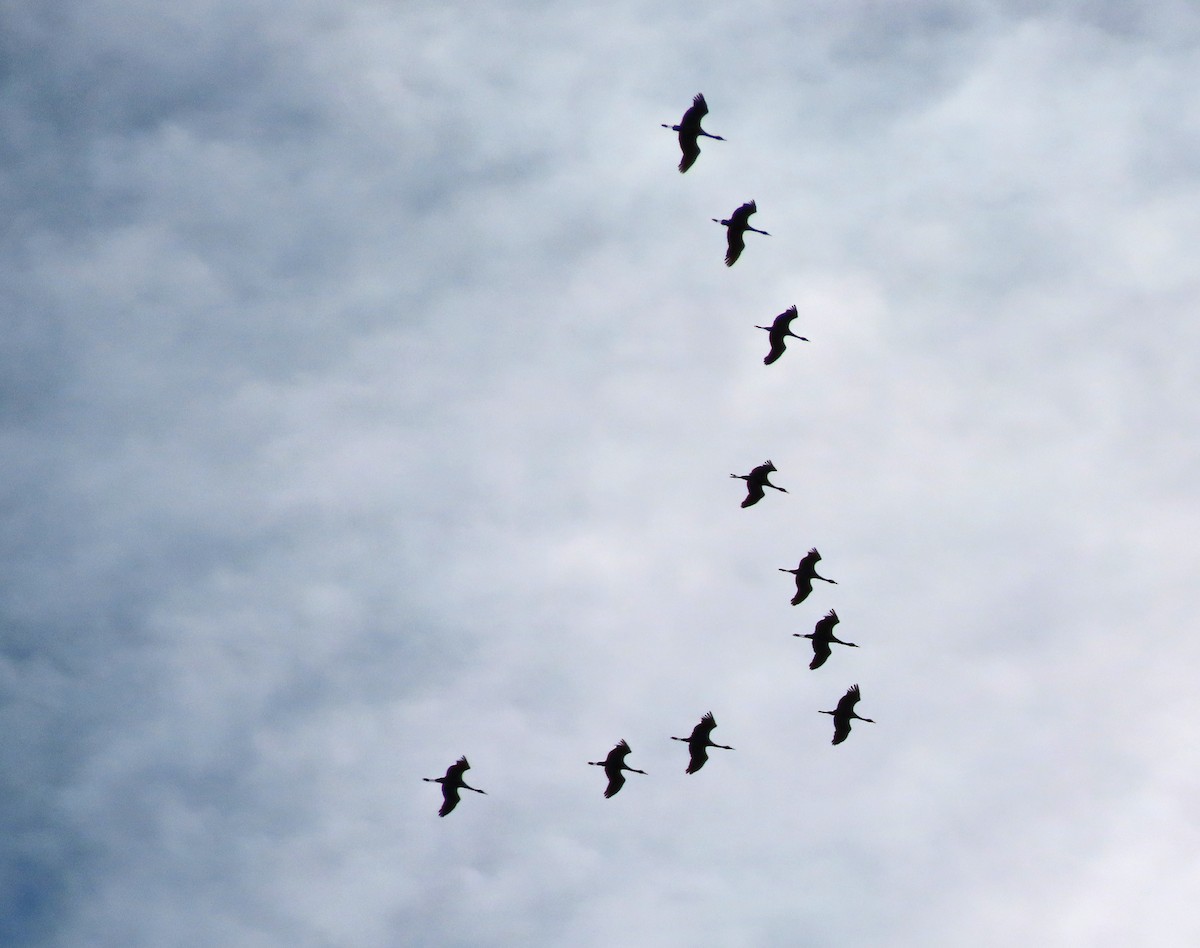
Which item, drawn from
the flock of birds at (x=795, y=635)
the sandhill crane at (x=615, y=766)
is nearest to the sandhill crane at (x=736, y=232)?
the flock of birds at (x=795, y=635)

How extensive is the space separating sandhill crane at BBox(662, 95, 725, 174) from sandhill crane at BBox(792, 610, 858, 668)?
22299 millimetres

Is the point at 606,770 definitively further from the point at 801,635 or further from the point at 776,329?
the point at 776,329

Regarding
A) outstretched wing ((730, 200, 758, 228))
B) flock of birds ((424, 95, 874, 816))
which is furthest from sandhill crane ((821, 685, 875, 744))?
outstretched wing ((730, 200, 758, 228))

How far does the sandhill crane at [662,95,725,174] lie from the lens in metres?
64.6

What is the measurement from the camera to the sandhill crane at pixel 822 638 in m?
75.9

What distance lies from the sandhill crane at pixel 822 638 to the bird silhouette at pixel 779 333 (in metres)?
11.8

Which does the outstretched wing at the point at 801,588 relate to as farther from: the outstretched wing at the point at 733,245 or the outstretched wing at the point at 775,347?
the outstretched wing at the point at 733,245

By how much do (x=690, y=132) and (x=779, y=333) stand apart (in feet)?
41.0

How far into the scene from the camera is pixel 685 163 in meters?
65.1

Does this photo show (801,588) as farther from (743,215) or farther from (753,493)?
(743,215)

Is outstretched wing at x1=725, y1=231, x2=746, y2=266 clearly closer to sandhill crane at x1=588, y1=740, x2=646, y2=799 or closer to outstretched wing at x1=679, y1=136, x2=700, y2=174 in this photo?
outstretched wing at x1=679, y1=136, x2=700, y2=174

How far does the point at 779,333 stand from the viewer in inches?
2940

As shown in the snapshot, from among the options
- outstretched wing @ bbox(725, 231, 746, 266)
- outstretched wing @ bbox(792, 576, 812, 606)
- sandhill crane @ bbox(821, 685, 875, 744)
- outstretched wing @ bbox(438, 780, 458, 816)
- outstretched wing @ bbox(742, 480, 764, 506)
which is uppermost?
outstretched wing @ bbox(725, 231, 746, 266)

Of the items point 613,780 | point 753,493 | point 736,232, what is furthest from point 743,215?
point 613,780
